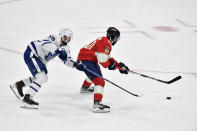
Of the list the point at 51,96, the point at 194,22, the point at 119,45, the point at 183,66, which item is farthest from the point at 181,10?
the point at 51,96

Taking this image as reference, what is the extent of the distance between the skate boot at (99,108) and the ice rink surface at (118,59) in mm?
70

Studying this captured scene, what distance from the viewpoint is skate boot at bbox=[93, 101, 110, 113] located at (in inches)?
206

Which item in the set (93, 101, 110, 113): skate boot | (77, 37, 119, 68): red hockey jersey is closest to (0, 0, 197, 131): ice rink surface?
(93, 101, 110, 113): skate boot

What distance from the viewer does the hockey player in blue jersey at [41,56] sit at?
528 centimetres

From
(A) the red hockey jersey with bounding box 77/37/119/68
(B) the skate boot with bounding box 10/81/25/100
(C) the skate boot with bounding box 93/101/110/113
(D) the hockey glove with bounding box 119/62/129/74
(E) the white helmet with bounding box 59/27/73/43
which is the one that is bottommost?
→ (C) the skate boot with bounding box 93/101/110/113

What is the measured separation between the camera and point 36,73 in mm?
5371

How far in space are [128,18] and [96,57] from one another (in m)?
4.84

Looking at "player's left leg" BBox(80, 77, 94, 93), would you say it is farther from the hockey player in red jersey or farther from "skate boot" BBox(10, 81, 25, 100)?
"skate boot" BBox(10, 81, 25, 100)

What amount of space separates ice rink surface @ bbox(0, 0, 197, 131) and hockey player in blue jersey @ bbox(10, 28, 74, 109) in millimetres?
183

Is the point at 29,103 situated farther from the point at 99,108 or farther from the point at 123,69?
the point at 123,69

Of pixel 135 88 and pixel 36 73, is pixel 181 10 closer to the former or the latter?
pixel 135 88

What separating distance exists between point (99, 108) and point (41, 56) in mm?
938

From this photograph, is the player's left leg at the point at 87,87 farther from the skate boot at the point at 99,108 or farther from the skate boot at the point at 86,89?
the skate boot at the point at 99,108

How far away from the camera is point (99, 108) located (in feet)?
17.2
